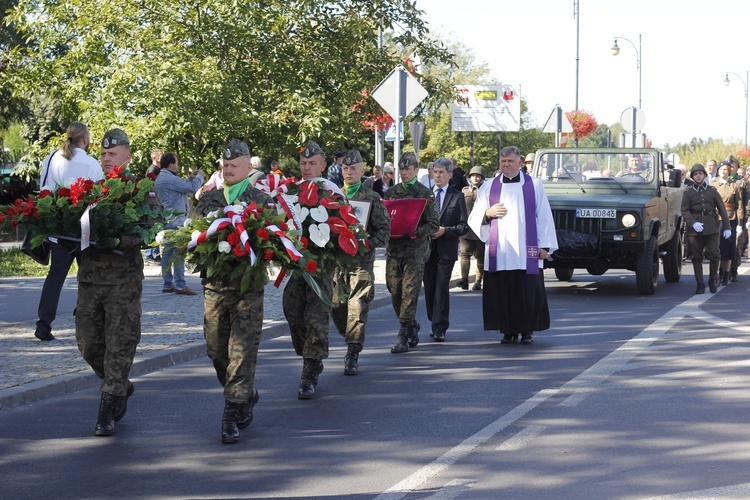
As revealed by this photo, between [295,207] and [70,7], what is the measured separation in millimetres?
13731

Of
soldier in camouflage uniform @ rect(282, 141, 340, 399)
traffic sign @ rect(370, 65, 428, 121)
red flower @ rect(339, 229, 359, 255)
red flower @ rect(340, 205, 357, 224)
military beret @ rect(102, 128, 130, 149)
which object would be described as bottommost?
soldier in camouflage uniform @ rect(282, 141, 340, 399)

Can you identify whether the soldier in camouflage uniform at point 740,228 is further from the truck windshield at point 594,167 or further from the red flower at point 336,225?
the red flower at point 336,225

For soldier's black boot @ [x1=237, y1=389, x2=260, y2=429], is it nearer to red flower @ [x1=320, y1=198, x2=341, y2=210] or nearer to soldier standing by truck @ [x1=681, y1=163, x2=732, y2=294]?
red flower @ [x1=320, y1=198, x2=341, y2=210]

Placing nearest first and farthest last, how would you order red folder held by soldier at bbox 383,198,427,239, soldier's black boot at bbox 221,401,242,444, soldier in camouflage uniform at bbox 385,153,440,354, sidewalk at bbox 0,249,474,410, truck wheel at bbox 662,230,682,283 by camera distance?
soldier's black boot at bbox 221,401,242,444 → sidewalk at bbox 0,249,474,410 → red folder held by soldier at bbox 383,198,427,239 → soldier in camouflage uniform at bbox 385,153,440,354 → truck wheel at bbox 662,230,682,283

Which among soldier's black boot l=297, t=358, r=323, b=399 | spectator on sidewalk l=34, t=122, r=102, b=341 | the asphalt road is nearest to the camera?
the asphalt road

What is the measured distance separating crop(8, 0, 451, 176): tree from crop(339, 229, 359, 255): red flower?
10992mm

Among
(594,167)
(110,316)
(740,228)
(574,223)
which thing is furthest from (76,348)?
(740,228)

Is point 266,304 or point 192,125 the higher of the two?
point 192,125

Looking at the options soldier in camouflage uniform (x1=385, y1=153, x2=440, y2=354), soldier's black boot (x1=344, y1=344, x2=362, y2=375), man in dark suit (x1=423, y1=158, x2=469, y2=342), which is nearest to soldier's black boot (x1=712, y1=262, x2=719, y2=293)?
man in dark suit (x1=423, y1=158, x2=469, y2=342)

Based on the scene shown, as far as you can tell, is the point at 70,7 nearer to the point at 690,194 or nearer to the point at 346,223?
the point at 690,194

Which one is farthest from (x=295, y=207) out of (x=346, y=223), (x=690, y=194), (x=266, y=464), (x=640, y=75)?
(x=640, y=75)

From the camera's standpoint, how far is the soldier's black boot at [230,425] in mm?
7002

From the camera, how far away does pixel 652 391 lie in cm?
876

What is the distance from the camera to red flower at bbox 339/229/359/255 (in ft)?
26.8
